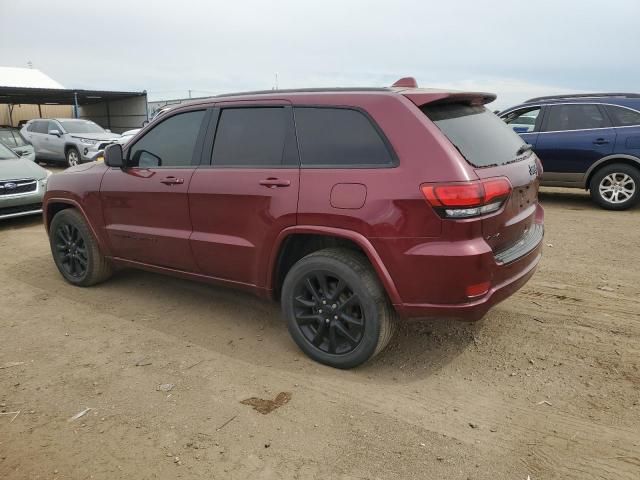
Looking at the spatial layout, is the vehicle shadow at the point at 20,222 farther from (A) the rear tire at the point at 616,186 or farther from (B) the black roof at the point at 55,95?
(B) the black roof at the point at 55,95

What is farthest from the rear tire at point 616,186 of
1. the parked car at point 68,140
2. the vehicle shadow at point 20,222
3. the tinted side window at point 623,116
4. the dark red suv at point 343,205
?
the parked car at point 68,140

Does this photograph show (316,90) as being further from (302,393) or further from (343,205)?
(302,393)

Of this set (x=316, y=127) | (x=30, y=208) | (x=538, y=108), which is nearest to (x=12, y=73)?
(x=30, y=208)

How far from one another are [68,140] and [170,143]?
13.4 m

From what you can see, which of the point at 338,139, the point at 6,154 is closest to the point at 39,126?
the point at 6,154

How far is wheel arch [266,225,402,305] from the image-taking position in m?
3.04

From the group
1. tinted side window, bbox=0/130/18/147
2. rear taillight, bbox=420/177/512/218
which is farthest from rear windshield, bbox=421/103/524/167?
tinted side window, bbox=0/130/18/147

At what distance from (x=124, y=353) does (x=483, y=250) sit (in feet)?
8.24

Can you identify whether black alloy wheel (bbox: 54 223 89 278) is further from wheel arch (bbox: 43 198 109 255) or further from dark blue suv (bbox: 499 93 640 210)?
dark blue suv (bbox: 499 93 640 210)

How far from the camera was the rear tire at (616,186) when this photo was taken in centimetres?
797

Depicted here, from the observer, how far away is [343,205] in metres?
3.11

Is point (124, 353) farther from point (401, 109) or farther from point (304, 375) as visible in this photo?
point (401, 109)

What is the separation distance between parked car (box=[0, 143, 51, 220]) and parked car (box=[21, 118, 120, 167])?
6.80 m

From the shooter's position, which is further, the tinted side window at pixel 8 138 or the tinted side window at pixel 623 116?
the tinted side window at pixel 8 138
